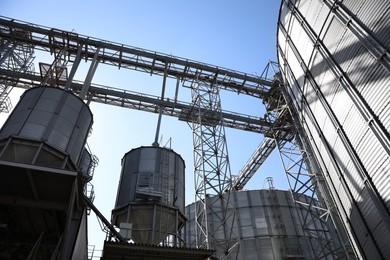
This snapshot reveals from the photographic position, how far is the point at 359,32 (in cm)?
1027

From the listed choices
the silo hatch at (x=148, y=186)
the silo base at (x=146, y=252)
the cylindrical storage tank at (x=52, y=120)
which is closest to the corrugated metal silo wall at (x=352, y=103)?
the silo base at (x=146, y=252)

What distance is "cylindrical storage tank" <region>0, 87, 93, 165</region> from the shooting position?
499 inches

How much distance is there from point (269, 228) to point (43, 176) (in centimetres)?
1718

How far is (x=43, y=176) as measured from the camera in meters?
11.3

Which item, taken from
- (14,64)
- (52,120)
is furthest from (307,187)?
(14,64)

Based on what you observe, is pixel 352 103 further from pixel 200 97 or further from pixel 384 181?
pixel 200 97

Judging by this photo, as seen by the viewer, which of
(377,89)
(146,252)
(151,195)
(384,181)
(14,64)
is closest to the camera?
(384,181)

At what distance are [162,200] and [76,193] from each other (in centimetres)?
573

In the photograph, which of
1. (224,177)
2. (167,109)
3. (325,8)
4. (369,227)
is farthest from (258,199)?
(325,8)

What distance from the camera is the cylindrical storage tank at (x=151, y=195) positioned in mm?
15820

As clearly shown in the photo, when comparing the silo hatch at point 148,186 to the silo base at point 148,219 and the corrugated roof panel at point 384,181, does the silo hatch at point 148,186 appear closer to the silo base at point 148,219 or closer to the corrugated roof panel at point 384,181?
the silo base at point 148,219

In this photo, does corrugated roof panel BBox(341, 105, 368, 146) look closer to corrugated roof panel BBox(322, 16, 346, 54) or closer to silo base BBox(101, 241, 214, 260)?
corrugated roof panel BBox(322, 16, 346, 54)

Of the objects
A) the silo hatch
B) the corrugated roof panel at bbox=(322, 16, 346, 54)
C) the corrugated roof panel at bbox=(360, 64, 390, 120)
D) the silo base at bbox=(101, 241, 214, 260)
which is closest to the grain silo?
the silo base at bbox=(101, 241, 214, 260)

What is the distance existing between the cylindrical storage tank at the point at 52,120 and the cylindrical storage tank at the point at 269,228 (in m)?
10.6
